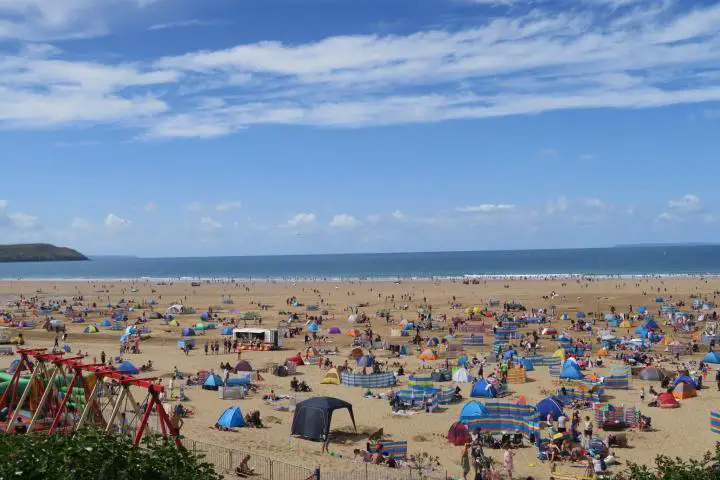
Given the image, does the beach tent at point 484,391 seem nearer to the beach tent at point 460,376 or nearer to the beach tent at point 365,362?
the beach tent at point 460,376

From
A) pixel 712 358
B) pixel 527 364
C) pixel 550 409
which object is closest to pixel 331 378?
pixel 527 364

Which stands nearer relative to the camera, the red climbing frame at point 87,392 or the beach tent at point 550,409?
the red climbing frame at point 87,392

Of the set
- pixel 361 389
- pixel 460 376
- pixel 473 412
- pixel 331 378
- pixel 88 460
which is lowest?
pixel 361 389

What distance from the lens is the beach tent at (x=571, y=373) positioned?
90.5 feet

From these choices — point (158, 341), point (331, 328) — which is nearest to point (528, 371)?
point (331, 328)

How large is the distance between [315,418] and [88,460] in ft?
38.3

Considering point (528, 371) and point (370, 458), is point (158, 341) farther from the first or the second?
point (370, 458)

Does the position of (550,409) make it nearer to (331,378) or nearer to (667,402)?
(667,402)

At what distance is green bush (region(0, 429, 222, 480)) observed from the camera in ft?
25.6

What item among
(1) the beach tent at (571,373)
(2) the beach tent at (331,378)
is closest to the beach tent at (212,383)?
(2) the beach tent at (331,378)

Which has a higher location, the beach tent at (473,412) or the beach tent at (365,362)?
the beach tent at (473,412)

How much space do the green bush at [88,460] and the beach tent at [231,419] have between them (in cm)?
1207

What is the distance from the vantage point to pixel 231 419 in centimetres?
2062

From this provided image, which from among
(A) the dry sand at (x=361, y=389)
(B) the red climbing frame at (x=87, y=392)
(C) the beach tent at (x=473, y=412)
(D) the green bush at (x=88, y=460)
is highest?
(D) the green bush at (x=88, y=460)
